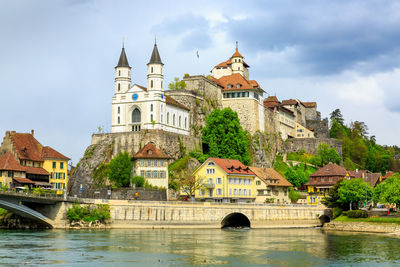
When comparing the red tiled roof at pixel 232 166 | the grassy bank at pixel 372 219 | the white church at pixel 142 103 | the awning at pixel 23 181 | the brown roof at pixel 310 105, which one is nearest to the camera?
the grassy bank at pixel 372 219

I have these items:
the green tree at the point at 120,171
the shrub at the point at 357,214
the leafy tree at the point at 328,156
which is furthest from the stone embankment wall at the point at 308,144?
the green tree at the point at 120,171

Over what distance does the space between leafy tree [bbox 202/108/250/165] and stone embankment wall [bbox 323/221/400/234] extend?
23134 mm

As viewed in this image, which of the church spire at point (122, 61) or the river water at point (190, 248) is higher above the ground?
the church spire at point (122, 61)

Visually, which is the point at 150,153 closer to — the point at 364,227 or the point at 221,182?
the point at 221,182

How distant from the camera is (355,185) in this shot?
A: 89.0 metres

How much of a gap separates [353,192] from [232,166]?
19110 millimetres

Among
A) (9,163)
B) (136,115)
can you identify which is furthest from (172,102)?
(9,163)

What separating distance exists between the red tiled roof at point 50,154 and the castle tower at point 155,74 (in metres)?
18.9

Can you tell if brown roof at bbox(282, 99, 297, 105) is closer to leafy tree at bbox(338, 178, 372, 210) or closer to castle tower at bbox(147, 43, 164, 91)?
castle tower at bbox(147, 43, 164, 91)

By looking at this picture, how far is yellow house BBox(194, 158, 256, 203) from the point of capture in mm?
91312

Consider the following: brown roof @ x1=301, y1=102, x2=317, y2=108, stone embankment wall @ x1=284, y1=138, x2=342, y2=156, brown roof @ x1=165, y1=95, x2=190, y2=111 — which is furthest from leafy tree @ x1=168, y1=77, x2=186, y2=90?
brown roof @ x1=301, y1=102, x2=317, y2=108

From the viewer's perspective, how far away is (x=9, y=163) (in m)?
86.8

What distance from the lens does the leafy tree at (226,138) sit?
104m

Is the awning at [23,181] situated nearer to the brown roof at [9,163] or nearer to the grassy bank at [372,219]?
the brown roof at [9,163]
